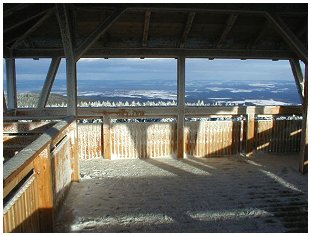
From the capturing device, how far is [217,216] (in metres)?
4.86

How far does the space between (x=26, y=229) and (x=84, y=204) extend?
2.48 metres

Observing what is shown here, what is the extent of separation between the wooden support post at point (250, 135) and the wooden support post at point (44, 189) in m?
7.11

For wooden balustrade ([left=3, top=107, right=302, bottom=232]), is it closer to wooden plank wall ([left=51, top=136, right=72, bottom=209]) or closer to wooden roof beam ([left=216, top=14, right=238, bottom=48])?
wooden plank wall ([left=51, top=136, right=72, bottom=209])

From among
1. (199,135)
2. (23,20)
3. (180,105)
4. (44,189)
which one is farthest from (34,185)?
(199,135)

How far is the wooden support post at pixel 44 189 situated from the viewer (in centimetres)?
345

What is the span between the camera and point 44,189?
3586mm

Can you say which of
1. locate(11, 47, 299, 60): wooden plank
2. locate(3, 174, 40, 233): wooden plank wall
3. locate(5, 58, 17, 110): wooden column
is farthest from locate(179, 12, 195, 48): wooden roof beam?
locate(3, 174, 40, 233): wooden plank wall

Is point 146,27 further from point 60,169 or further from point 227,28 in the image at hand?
point 60,169

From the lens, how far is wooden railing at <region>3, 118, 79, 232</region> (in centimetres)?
249

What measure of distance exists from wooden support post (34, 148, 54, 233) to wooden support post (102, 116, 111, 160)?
5.18 m

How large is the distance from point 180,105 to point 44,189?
237 inches

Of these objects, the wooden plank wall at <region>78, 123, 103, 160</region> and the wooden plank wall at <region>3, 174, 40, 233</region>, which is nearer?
the wooden plank wall at <region>3, 174, 40, 233</region>

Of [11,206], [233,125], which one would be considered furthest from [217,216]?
[233,125]

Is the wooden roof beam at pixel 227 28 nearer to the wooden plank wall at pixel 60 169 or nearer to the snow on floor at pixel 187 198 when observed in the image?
the snow on floor at pixel 187 198
